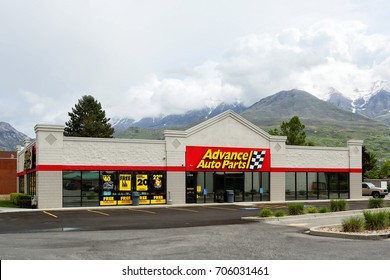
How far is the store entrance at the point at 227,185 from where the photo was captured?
40906 mm

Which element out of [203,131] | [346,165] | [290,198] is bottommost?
[290,198]

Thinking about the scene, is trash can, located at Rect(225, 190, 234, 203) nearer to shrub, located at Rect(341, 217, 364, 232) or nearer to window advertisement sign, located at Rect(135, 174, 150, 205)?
window advertisement sign, located at Rect(135, 174, 150, 205)

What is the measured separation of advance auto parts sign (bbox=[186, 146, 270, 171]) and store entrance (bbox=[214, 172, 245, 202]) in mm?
538

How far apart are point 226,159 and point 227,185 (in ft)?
7.24

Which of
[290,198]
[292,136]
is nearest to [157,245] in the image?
[290,198]

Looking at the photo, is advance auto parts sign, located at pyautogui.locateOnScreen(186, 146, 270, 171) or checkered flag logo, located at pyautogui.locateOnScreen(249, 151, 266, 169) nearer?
advance auto parts sign, located at pyautogui.locateOnScreen(186, 146, 270, 171)

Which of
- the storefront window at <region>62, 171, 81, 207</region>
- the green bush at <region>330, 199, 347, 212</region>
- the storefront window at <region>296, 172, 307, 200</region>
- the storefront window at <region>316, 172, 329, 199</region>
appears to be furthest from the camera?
the storefront window at <region>316, 172, 329, 199</region>

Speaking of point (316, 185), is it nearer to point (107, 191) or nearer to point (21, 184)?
point (107, 191)

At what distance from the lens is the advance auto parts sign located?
40.1 metres

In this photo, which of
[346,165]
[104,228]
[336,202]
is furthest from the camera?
[346,165]

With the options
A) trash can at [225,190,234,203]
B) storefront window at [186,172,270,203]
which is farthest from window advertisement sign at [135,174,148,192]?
trash can at [225,190,234,203]

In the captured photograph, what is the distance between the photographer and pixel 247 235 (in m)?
17.7
